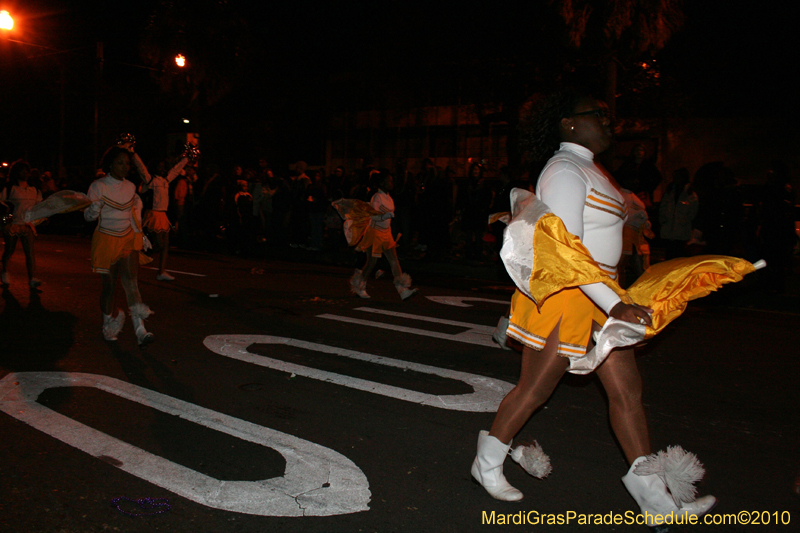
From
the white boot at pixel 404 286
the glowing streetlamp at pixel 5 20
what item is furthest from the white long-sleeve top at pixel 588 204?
the glowing streetlamp at pixel 5 20

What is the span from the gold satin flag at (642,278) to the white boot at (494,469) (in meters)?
0.82

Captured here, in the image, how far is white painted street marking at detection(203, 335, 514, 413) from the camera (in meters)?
4.76

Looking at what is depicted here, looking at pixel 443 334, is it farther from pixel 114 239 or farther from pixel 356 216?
pixel 114 239

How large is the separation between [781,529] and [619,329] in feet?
4.56

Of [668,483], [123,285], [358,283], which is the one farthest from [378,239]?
[668,483]

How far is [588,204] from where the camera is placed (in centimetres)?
295

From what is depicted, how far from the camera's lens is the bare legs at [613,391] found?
9.83ft

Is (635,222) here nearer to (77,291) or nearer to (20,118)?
(77,291)

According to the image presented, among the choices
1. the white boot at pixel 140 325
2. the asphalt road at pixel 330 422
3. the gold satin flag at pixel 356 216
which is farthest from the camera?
the gold satin flag at pixel 356 216

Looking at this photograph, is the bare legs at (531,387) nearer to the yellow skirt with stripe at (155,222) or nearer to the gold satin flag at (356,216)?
the gold satin flag at (356,216)

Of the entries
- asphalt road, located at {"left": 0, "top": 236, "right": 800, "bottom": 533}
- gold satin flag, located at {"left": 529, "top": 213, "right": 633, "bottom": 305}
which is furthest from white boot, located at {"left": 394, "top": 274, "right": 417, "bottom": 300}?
gold satin flag, located at {"left": 529, "top": 213, "right": 633, "bottom": 305}

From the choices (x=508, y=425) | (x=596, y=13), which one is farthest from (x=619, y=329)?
(x=596, y=13)

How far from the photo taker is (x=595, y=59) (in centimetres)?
1498

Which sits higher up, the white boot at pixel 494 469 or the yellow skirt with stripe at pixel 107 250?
the yellow skirt with stripe at pixel 107 250
